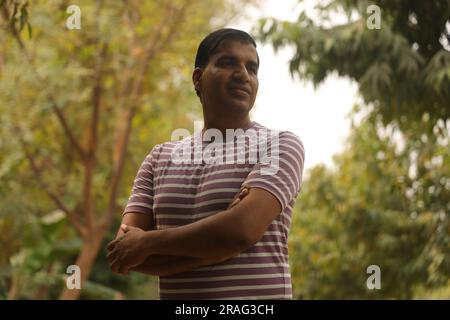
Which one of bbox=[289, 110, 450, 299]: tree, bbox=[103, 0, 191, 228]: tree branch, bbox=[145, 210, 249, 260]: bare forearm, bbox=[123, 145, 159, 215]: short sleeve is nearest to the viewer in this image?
bbox=[145, 210, 249, 260]: bare forearm

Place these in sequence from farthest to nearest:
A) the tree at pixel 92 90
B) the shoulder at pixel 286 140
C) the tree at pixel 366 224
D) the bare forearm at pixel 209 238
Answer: the tree at pixel 92 90 < the tree at pixel 366 224 < the shoulder at pixel 286 140 < the bare forearm at pixel 209 238

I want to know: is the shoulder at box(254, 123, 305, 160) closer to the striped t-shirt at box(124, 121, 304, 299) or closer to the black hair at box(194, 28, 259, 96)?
the striped t-shirt at box(124, 121, 304, 299)

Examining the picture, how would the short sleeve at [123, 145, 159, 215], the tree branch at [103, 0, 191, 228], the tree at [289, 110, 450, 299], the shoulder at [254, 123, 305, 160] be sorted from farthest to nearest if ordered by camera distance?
the tree branch at [103, 0, 191, 228] < the tree at [289, 110, 450, 299] < the short sleeve at [123, 145, 159, 215] < the shoulder at [254, 123, 305, 160]

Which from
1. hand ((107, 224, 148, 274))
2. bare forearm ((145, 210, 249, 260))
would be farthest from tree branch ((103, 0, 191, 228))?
bare forearm ((145, 210, 249, 260))

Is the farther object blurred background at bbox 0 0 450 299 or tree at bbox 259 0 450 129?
blurred background at bbox 0 0 450 299

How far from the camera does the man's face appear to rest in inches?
66.2

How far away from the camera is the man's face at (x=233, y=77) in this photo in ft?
5.51

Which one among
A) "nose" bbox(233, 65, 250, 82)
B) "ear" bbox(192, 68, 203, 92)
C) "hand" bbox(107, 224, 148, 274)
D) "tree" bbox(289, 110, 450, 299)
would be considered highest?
"tree" bbox(289, 110, 450, 299)

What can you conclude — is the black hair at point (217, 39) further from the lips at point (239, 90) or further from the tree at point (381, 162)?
the tree at point (381, 162)

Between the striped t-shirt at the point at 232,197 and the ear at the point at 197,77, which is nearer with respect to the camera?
the striped t-shirt at the point at 232,197

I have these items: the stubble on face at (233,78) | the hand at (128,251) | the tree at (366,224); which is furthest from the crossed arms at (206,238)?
the tree at (366,224)

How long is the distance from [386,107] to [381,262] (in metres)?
4.84

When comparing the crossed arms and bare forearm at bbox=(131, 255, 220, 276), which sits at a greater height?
the crossed arms

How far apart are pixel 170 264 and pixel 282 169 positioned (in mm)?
328
